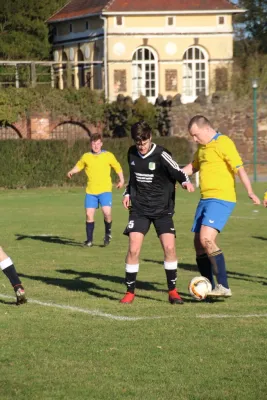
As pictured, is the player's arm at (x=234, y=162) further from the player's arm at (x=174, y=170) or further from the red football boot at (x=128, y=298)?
the red football boot at (x=128, y=298)

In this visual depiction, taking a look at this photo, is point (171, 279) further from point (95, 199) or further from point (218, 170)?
point (95, 199)

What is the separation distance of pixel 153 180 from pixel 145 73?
175ft

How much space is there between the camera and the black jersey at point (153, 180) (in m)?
12.3

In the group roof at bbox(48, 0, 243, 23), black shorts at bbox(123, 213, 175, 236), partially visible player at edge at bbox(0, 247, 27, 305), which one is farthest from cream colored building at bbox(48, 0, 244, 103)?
partially visible player at edge at bbox(0, 247, 27, 305)

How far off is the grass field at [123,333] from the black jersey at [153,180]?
1100mm

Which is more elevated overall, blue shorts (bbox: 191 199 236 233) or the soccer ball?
blue shorts (bbox: 191 199 236 233)

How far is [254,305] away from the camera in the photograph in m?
12.2

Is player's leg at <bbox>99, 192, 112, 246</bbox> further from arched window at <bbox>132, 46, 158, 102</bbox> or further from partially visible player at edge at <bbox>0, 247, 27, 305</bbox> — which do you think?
arched window at <bbox>132, 46, 158, 102</bbox>

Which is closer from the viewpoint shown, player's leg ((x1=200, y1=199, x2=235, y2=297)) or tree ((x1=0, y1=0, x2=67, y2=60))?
player's leg ((x1=200, y1=199, x2=235, y2=297))

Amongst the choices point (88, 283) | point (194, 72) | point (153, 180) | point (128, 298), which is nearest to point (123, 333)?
point (128, 298)

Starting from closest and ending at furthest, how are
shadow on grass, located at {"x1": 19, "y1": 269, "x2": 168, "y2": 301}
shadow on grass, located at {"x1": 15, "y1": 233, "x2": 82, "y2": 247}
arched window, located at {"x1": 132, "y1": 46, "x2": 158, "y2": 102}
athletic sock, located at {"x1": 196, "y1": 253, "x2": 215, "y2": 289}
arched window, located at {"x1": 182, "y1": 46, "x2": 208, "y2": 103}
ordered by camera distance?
athletic sock, located at {"x1": 196, "y1": 253, "x2": 215, "y2": 289} → shadow on grass, located at {"x1": 19, "y1": 269, "x2": 168, "y2": 301} → shadow on grass, located at {"x1": 15, "y1": 233, "x2": 82, "y2": 247} → arched window, located at {"x1": 132, "y1": 46, "x2": 158, "y2": 102} → arched window, located at {"x1": 182, "y1": 46, "x2": 208, "y2": 103}

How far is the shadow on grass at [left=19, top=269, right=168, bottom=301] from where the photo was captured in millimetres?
13338

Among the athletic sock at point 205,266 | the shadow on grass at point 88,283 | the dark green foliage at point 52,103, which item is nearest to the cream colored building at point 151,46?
the dark green foliage at point 52,103

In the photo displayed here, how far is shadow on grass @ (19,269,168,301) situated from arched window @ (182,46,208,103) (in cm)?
5110
